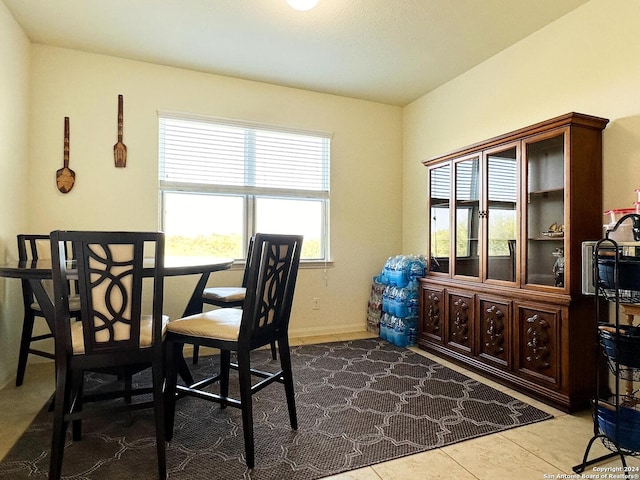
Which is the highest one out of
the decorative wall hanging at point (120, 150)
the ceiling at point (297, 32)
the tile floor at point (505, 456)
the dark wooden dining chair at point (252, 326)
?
the ceiling at point (297, 32)

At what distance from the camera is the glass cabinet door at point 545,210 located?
2.48 metres

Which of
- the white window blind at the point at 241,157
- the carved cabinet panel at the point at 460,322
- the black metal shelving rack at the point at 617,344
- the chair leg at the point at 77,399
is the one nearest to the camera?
the black metal shelving rack at the point at 617,344

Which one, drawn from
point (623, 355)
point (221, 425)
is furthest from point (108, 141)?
point (623, 355)

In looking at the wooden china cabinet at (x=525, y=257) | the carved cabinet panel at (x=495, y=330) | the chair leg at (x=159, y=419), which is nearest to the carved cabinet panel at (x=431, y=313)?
the wooden china cabinet at (x=525, y=257)

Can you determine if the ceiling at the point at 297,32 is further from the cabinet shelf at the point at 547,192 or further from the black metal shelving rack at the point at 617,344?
the black metal shelving rack at the point at 617,344

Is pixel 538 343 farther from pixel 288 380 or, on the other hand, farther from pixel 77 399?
pixel 77 399

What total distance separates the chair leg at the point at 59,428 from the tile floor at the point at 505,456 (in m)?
0.54

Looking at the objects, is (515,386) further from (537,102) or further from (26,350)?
(26,350)

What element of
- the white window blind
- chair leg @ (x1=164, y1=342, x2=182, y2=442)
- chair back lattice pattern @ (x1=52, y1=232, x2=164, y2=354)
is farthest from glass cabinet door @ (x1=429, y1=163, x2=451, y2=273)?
chair back lattice pattern @ (x1=52, y1=232, x2=164, y2=354)

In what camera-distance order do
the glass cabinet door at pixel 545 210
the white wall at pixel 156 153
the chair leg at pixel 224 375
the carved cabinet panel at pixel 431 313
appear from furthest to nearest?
1. the carved cabinet panel at pixel 431 313
2. the white wall at pixel 156 153
3. the glass cabinet door at pixel 545 210
4. the chair leg at pixel 224 375

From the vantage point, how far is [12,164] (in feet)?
9.38

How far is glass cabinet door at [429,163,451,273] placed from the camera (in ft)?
11.3

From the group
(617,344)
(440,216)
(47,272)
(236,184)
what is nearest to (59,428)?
(47,272)

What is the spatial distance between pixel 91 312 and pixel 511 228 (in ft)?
8.79
